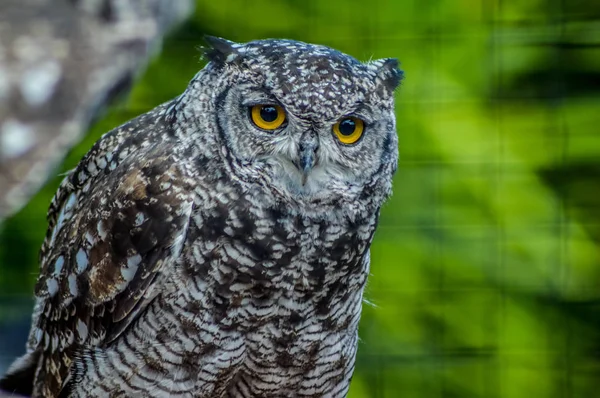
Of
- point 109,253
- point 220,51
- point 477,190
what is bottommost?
point 109,253

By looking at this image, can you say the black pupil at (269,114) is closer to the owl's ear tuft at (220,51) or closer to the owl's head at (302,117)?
the owl's head at (302,117)

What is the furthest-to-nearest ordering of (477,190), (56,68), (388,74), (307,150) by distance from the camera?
(477,190)
(388,74)
(307,150)
(56,68)

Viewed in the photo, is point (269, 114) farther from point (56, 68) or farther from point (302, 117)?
point (56, 68)

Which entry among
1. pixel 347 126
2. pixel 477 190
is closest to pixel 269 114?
pixel 347 126

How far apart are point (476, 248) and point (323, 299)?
1.27m

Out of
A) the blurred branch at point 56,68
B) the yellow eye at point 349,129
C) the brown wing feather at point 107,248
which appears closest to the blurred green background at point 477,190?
the brown wing feather at point 107,248

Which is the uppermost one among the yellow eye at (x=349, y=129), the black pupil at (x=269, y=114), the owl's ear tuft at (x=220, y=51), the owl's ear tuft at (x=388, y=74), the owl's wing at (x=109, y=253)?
the owl's ear tuft at (x=220, y=51)

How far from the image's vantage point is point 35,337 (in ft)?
6.19

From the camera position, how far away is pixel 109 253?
64.2 inches

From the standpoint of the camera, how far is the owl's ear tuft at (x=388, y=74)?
1.59 meters

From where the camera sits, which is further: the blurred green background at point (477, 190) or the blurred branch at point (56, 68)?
the blurred green background at point (477, 190)

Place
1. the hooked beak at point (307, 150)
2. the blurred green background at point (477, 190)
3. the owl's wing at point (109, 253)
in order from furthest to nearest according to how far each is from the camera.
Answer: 1. the blurred green background at point (477, 190)
2. the owl's wing at point (109, 253)
3. the hooked beak at point (307, 150)

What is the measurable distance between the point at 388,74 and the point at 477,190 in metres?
1.25

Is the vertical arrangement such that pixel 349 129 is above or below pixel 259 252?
above
